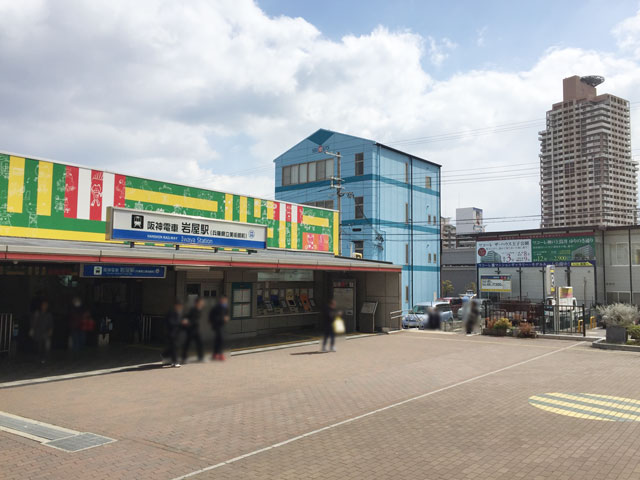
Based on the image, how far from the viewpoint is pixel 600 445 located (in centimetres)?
2117

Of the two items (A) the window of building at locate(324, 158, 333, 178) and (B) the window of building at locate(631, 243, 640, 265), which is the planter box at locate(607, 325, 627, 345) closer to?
(B) the window of building at locate(631, 243, 640, 265)

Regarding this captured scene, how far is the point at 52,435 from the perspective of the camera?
2169cm

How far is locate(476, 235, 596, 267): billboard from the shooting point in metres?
78.8

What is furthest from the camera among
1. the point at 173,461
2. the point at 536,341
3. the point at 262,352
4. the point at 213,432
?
the point at 536,341

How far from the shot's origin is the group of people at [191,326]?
1.60 meters

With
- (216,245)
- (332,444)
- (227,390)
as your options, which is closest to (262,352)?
(227,390)

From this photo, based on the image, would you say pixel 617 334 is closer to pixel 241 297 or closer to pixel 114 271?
pixel 241 297

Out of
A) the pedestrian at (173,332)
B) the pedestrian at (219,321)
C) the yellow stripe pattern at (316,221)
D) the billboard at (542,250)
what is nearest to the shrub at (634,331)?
the billboard at (542,250)

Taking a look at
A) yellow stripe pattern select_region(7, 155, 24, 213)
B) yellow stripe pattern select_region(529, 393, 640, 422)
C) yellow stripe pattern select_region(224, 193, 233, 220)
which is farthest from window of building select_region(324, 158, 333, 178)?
yellow stripe pattern select_region(224, 193, 233, 220)

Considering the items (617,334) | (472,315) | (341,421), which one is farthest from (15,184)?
(617,334)

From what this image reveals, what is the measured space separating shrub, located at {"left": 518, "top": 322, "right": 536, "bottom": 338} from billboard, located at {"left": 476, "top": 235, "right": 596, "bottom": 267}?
72.2 feet

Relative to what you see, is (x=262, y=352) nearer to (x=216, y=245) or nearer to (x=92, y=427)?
(x=92, y=427)

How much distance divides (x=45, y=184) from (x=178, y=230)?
3770 cm

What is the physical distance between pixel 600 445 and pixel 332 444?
11225 mm
